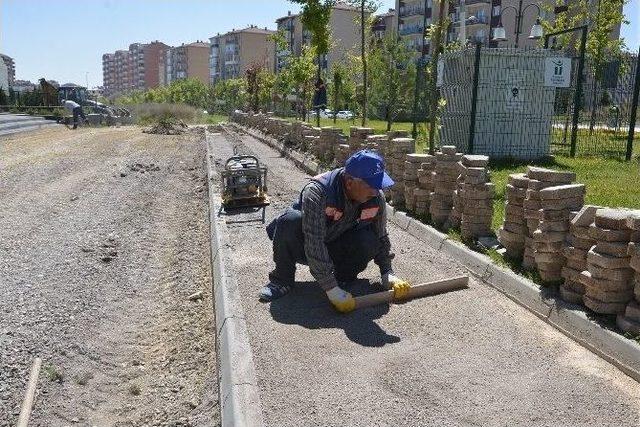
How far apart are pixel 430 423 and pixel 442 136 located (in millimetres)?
9919

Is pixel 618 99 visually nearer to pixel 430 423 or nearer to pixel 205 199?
pixel 205 199

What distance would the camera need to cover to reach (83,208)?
414 inches

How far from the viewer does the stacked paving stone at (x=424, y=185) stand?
23.1ft

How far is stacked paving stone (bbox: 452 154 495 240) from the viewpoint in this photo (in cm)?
586

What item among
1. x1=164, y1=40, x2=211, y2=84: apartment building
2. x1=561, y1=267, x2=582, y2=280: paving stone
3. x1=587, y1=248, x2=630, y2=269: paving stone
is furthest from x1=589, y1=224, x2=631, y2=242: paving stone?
x1=164, y1=40, x2=211, y2=84: apartment building

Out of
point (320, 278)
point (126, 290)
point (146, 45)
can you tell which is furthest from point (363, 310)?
point (146, 45)

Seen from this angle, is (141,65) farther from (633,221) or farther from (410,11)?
(633,221)

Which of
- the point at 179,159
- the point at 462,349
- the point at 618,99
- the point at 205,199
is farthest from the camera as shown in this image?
the point at 179,159

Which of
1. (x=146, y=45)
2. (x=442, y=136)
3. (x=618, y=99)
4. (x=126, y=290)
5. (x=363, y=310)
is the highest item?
(x=146, y=45)

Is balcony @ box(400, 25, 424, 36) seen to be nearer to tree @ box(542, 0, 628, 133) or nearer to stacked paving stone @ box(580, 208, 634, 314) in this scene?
tree @ box(542, 0, 628, 133)

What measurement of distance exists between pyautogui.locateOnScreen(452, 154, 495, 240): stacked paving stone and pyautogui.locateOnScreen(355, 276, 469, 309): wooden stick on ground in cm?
91

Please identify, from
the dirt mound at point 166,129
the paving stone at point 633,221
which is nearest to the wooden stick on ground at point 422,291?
the paving stone at point 633,221

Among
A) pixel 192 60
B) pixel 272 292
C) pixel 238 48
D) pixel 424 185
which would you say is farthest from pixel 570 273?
pixel 192 60

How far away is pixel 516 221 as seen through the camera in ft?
17.1
